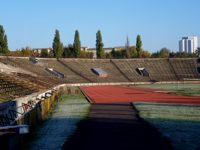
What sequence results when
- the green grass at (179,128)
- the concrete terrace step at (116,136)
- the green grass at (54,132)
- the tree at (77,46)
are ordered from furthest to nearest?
1. the tree at (77,46)
2. the green grass at (54,132)
3. the green grass at (179,128)
4. the concrete terrace step at (116,136)

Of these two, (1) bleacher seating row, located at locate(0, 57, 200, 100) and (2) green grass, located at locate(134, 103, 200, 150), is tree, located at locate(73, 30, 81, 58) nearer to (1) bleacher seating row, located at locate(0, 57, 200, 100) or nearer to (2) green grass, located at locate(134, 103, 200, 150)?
(1) bleacher seating row, located at locate(0, 57, 200, 100)

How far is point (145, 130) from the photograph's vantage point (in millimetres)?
16578

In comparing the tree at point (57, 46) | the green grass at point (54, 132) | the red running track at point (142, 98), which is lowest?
the red running track at point (142, 98)

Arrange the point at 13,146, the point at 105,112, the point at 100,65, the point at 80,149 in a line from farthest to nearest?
the point at 100,65 < the point at 105,112 < the point at 80,149 < the point at 13,146

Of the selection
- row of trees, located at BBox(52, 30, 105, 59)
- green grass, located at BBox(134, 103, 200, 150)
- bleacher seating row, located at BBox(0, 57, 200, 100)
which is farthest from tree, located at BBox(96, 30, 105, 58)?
green grass, located at BBox(134, 103, 200, 150)

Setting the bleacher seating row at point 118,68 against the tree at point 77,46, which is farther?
the tree at point 77,46

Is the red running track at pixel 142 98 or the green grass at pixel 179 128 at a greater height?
the green grass at pixel 179 128

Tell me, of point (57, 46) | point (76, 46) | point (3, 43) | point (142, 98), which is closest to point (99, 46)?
point (76, 46)

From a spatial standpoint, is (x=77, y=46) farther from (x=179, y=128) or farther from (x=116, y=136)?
(x=116, y=136)

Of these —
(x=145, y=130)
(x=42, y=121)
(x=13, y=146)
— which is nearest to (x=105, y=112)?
(x=42, y=121)

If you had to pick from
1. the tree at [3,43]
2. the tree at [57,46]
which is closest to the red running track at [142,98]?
the tree at [3,43]

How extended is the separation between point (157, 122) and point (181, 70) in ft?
229

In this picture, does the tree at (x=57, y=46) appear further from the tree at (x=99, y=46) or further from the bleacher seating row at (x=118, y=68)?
the bleacher seating row at (x=118, y=68)

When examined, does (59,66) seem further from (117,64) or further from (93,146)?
(93,146)
